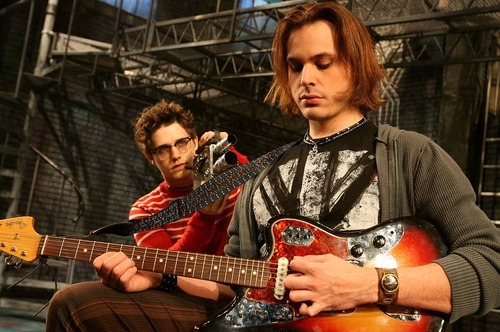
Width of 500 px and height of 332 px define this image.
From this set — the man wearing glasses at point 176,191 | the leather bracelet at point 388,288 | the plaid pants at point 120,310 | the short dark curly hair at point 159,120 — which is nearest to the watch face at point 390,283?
the leather bracelet at point 388,288

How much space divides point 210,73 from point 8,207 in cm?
A: 363

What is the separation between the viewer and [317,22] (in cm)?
184

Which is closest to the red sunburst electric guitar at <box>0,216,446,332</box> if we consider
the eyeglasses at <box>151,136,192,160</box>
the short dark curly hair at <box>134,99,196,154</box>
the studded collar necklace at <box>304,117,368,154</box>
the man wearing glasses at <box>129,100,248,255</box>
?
the studded collar necklace at <box>304,117,368,154</box>

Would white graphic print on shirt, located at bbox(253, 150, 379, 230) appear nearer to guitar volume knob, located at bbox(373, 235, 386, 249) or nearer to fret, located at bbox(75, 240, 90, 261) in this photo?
guitar volume knob, located at bbox(373, 235, 386, 249)

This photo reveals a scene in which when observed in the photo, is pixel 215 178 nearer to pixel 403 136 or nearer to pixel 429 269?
pixel 403 136

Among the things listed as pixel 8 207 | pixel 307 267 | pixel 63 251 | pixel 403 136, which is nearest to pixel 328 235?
pixel 307 267

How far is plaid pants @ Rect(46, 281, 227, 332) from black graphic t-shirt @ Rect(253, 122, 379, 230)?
37 cm

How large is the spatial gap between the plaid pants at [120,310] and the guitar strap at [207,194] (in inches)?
→ 14.5

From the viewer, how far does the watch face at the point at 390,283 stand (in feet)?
4.81

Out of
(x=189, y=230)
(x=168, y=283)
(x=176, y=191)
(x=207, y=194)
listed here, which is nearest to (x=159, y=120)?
(x=176, y=191)

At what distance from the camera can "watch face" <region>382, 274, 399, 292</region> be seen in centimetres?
146

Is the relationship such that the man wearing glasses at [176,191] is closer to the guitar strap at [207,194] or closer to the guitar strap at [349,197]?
the guitar strap at [207,194]

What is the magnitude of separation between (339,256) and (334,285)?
0.44 feet

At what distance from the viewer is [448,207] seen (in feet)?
5.10
